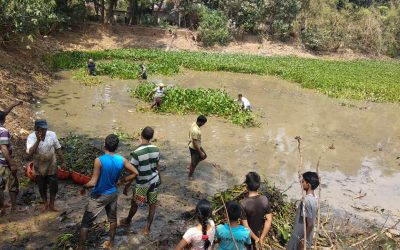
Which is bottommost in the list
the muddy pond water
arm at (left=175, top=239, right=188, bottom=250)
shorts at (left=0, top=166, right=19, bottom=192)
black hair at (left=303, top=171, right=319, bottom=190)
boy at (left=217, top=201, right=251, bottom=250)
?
the muddy pond water

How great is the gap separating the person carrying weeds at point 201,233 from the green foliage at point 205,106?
33.8 feet

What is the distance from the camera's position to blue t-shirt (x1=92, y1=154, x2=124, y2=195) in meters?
5.31

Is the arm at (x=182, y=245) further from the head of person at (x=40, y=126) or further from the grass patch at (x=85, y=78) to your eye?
the grass patch at (x=85, y=78)

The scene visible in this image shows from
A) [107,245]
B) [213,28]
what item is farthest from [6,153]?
[213,28]

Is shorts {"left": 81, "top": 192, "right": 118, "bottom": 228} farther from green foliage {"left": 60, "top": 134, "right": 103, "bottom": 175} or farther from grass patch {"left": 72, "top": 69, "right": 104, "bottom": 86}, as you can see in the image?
grass patch {"left": 72, "top": 69, "right": 104, "bottom": 86}

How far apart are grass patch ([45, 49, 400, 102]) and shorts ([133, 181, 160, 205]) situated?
54.6 feet

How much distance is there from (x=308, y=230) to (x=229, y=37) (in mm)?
39656

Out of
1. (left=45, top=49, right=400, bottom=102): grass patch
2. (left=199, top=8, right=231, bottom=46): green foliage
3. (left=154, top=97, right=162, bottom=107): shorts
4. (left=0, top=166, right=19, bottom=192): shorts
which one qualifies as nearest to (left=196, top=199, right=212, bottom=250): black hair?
(left=0, top=166, right=19, bottom=192): shorts

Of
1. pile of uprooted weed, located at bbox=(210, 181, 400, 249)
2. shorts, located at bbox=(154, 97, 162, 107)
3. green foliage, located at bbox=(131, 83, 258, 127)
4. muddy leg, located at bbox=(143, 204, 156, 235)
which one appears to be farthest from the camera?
shorts, located at bbox=(154, 97, 162, 107)

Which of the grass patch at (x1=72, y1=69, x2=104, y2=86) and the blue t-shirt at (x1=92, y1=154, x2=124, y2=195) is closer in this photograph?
the blue t-shirt at (x1=92, y1=154, x2=124, y2=195)

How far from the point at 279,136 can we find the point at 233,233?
32.8 feet

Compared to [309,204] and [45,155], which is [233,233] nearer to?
[309,204]

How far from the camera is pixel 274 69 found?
2889 cm

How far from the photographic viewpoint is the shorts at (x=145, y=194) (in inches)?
239
